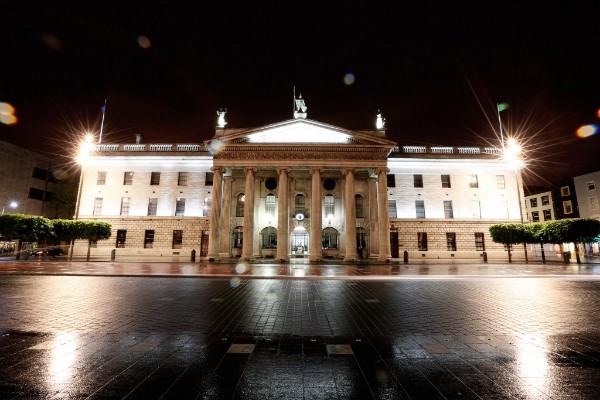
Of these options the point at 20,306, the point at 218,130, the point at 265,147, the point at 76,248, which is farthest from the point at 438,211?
the point at 76,248

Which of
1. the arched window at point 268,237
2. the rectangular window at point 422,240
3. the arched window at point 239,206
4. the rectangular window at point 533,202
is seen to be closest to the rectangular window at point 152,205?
the arched window at point 239,206

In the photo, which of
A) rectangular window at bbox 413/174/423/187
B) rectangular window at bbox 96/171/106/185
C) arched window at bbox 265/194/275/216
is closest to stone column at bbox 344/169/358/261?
arched window at bbox 265/194/275/216

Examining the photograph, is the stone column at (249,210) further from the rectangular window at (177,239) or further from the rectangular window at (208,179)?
the rectangular window at (177,239)

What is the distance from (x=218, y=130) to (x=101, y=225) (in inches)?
625

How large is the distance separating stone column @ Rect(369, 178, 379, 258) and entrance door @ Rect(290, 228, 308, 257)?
808 cm

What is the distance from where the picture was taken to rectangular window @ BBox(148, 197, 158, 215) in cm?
3625

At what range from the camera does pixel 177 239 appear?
3525cm

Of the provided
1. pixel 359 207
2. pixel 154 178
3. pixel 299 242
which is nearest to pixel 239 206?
pixel 299 242

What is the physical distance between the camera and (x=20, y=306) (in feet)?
26.1

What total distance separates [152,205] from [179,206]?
3.42 meters

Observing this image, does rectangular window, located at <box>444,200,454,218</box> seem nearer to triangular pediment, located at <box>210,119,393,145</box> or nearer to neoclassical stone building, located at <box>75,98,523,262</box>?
neoclassical stone building, located at <box>75,98,523,262</box>

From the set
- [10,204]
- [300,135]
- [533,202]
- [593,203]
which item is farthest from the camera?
[533,202]

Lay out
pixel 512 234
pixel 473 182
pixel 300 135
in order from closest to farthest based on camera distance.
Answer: pixel 512 234
pixel 300 135
pixel 473 182

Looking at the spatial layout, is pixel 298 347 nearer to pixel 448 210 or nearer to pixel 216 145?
pixel 216 145
